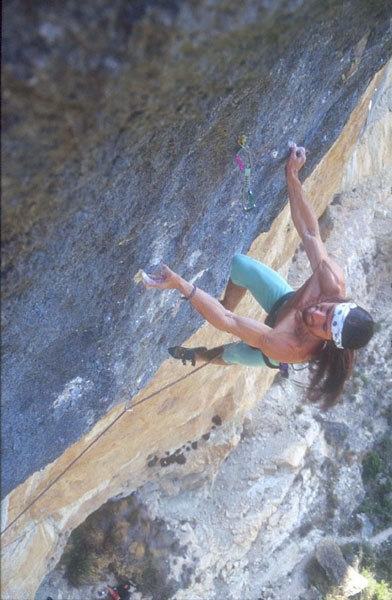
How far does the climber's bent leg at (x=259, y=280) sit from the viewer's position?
10.8 feet

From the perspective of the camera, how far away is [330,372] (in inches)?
114

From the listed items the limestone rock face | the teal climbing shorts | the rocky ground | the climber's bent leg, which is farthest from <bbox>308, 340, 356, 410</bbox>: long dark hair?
the rocky ground

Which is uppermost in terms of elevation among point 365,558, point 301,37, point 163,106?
point 163,106

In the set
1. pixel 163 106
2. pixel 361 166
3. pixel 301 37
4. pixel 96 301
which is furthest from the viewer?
pixel 361 166

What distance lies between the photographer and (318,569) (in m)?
7.23

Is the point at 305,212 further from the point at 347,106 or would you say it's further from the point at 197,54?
the point at 197,54

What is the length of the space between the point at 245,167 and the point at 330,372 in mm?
1159

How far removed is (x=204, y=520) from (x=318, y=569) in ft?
6.38

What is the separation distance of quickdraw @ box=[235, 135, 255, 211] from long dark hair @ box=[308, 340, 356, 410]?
0.91m

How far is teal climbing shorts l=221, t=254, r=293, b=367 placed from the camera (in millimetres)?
3311

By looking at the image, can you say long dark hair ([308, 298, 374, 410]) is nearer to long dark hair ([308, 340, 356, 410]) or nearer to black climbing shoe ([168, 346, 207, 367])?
long dark hair ([308, 340, 356, 410])

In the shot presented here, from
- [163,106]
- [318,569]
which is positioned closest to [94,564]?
[318,569]

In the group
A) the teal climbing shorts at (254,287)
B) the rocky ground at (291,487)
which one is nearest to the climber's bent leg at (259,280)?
the teal climbing shorts at (254,287)

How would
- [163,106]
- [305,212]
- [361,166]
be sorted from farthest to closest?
[361,166]
[305,212]
[163,106]
